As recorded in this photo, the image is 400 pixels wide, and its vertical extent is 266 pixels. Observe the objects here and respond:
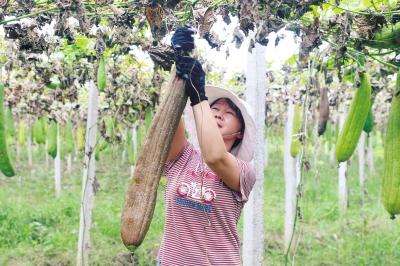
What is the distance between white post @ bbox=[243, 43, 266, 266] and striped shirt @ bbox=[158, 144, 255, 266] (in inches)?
63.8

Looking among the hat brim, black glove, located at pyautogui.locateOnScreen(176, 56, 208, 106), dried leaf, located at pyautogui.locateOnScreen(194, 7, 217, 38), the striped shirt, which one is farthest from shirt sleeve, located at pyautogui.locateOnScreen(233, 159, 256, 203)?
dried leaf, located at pyautogui.locateOnScreen(194, 7, 217, 38)

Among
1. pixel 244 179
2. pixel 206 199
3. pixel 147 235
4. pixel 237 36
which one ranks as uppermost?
pixel 237 36

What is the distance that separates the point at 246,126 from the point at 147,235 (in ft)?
20.4

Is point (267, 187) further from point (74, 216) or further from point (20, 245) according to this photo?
point (20, 245)

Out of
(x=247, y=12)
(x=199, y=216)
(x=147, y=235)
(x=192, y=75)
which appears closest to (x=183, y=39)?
(x=192, y=75)

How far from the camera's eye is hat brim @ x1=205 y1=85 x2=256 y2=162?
2.96m

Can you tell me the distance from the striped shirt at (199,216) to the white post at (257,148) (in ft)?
5.31

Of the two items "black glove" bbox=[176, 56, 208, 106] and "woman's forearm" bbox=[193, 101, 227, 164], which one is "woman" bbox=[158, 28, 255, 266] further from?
"black glove" bbox=[176, 56, 208, 106]

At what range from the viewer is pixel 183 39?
2.27 m

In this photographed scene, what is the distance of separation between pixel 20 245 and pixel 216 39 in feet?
20.7

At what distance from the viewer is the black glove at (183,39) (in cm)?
226

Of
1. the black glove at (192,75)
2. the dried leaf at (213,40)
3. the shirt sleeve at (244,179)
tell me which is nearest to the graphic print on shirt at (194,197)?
the shirt sleeve at (244,179)

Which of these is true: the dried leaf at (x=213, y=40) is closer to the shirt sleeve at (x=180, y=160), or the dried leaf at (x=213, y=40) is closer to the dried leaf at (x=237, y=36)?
the dried leaf at (x=237, y=36)

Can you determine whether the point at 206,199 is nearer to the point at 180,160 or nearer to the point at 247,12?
the point at 180,160
